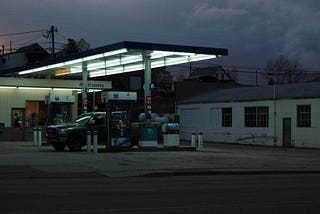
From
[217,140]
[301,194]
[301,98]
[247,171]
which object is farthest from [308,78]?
[301,194]

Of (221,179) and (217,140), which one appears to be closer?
(221,179)

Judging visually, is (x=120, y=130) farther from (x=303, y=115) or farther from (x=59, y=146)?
(x=303, y=115)

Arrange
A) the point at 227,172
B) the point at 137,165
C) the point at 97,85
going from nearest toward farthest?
the point at 227,172 < the point at 137,165 < the point at 97,85

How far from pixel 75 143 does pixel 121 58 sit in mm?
7267

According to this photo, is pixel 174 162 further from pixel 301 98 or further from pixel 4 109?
pixel 4 109

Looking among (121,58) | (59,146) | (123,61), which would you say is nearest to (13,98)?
(123,61)

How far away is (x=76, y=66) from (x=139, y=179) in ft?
77.5

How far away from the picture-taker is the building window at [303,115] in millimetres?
40375

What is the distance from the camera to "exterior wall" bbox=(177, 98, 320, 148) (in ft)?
132

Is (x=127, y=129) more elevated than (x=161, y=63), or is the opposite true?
(x=161, y=63)

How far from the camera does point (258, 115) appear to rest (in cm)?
4469

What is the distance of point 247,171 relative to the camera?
22.5 m

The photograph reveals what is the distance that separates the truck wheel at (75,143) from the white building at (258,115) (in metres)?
16.3

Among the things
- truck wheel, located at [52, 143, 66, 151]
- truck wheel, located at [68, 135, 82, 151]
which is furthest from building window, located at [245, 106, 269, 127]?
truck wheel, located at [52, 143, 66, 151]
